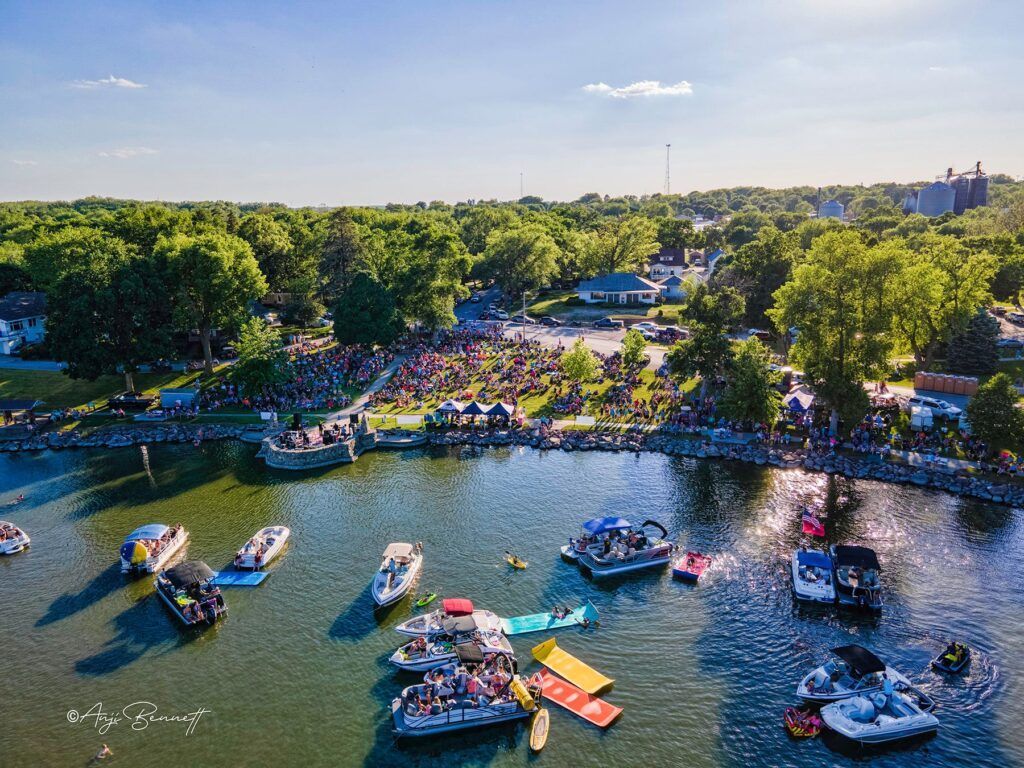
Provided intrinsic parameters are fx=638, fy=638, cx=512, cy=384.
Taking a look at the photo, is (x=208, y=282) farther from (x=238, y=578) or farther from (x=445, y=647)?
(x=445, y=647)

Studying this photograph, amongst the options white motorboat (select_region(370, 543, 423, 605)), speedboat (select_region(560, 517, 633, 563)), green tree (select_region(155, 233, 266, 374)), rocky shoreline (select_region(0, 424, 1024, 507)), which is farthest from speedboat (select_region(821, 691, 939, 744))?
green tree (select_region(155, 233, 266, 374))

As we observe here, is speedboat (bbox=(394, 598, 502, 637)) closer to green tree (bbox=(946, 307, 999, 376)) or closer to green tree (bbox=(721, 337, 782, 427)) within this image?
green tree (bbox=(721, 337, 782, 427))

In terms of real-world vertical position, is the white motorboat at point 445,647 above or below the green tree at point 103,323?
below

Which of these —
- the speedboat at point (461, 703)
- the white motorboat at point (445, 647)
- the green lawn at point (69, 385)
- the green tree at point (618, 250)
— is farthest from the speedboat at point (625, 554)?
the green tree at point (618, 250)

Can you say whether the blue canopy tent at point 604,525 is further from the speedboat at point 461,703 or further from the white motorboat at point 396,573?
the speedboat at point 461,703

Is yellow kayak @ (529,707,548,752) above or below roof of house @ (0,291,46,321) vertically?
below
